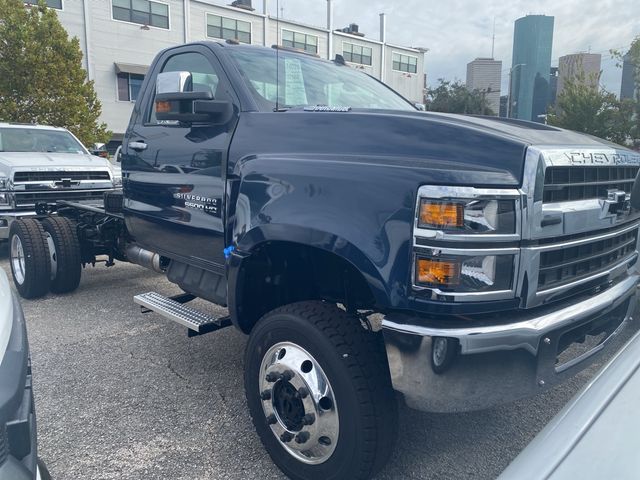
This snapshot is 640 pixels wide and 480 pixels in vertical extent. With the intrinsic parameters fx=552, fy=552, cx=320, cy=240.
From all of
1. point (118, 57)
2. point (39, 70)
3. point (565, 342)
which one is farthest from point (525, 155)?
point (118, 57)

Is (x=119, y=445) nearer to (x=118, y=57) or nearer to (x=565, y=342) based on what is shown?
(x=565, y=342)

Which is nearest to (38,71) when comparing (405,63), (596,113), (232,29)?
(232,29)

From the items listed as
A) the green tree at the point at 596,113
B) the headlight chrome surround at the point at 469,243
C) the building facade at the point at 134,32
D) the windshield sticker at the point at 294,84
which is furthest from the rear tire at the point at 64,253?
the building facade at the point at 134,32

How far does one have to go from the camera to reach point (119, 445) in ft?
9.45

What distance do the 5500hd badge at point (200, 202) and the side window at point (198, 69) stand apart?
0.64 m

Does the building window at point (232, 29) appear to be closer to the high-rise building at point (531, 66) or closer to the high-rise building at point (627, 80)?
the high-rise building at point (531, 66)

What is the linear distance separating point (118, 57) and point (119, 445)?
2943cm

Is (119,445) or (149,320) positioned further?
(149,320)

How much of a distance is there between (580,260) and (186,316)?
7.05 feet

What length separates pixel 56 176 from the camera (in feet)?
23.7

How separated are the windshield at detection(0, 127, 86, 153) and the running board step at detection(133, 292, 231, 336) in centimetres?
584

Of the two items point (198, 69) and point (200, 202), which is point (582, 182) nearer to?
point (200, 202)

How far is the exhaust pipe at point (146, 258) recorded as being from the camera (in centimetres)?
441

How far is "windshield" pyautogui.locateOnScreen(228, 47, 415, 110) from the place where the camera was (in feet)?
10.7
